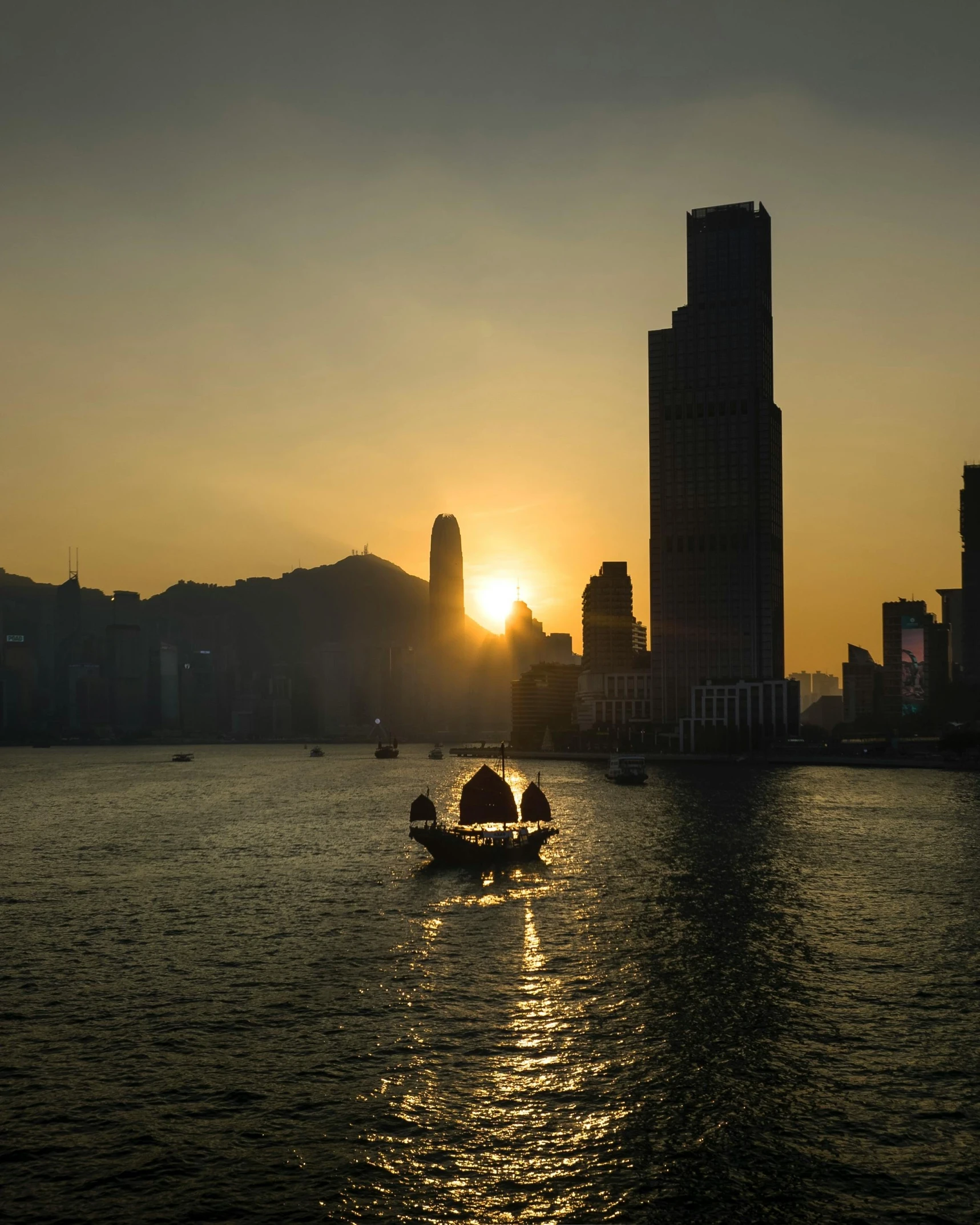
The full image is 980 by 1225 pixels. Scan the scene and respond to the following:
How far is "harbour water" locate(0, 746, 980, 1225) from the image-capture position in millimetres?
38500

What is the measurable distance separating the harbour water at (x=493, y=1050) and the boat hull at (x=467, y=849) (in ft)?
33.2

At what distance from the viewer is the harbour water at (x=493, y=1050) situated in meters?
38.5

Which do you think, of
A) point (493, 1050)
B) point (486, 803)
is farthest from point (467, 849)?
point (493, 1050)

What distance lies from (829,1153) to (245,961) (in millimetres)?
41549

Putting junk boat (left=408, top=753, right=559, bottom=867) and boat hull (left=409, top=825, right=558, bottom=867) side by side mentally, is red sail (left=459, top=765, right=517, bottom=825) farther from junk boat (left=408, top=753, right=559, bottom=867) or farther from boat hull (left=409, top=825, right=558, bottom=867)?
boat hull (left=409, top=825, right=558, bottom=867)

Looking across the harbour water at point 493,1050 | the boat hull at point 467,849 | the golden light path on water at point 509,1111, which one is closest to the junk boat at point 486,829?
the boat hull at point 467,849

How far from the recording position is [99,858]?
126375 millimetres

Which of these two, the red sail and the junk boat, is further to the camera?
the red sail

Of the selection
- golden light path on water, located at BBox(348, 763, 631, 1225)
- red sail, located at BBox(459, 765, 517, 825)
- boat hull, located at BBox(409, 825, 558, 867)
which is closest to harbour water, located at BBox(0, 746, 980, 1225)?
golden light path on water, located at BBox(348, 763, 631, 1225)

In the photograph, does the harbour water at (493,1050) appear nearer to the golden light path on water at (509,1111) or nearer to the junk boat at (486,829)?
the golden light path on water at (509,1111)

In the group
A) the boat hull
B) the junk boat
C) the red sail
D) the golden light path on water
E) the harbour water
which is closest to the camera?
the golden light path on water

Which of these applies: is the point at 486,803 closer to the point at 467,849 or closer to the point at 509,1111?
the point at 467,849

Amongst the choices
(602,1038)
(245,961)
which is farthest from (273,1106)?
(245,961)

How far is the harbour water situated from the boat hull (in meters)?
10.1
